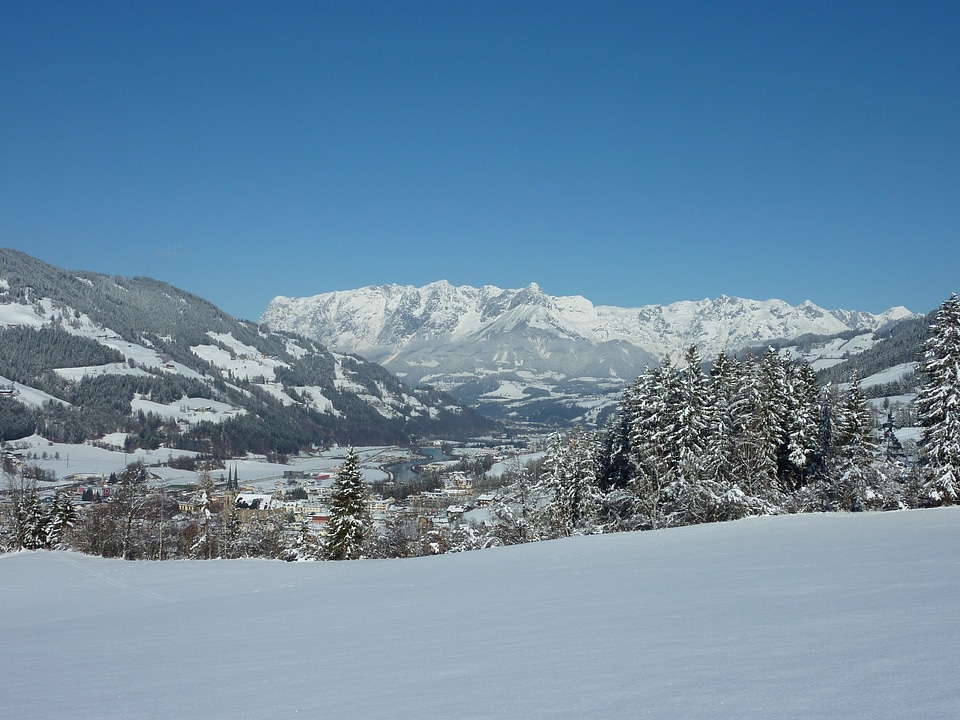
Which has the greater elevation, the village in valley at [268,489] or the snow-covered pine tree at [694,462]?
the snow-covered pine tree at [694,462]

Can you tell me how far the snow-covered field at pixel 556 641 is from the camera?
17.7ft

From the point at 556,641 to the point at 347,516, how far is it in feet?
86.8

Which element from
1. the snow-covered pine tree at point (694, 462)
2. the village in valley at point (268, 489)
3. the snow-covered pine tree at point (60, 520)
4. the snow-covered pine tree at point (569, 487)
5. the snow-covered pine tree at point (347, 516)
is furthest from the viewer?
the village in valley at point (268, 489)

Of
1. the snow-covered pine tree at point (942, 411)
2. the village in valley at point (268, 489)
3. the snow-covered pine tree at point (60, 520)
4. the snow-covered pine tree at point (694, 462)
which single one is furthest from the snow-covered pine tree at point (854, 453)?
the snow-covered pine tree at point (60, 520)

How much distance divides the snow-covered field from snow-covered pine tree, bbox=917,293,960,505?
7278 millimetres

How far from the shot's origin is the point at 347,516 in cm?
3300

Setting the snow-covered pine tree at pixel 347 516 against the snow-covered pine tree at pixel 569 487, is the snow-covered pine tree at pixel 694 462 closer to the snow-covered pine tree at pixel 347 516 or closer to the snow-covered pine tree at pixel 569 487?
the snow-covered pine tree at pixel 569 487

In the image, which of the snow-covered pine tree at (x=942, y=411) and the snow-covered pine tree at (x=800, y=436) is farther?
the snow-covered pine tree at (x=800, y=436)

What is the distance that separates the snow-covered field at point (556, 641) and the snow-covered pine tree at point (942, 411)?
728 cm

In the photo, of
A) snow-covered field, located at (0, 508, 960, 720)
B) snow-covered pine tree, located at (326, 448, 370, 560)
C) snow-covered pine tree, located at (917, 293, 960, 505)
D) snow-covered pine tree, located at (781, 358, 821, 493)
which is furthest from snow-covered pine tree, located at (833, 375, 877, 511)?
snow-covered pine tree, located at (326, 448, 370, 560)

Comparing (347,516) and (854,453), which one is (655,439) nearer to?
(854,453)

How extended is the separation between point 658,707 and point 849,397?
96.8ft

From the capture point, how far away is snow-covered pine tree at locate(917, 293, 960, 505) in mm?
23922

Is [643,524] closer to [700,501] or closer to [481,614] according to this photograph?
[700,501]
